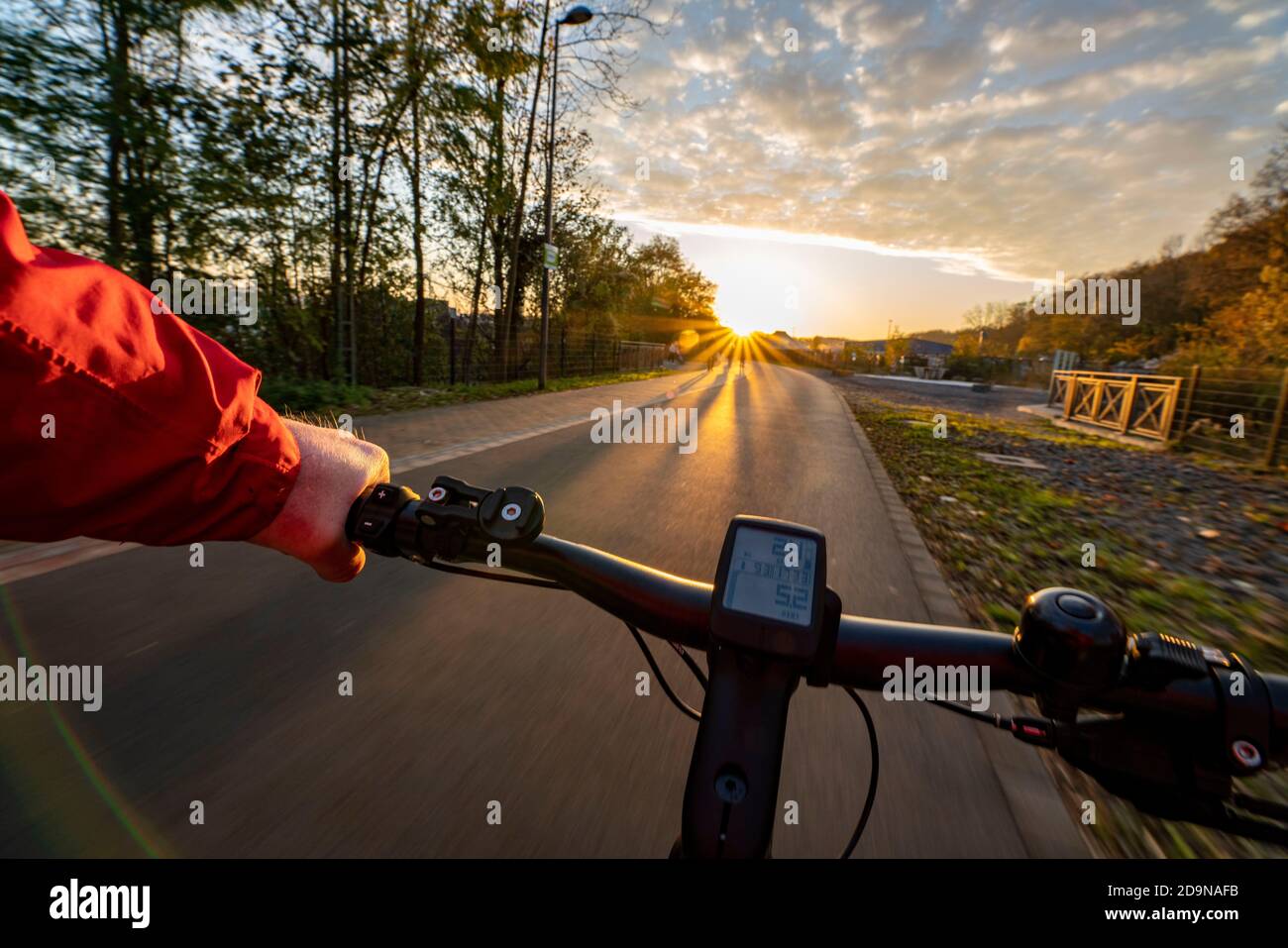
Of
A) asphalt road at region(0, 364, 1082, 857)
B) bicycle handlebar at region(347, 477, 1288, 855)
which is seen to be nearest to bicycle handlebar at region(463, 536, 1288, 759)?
bicycle handlebar at region(347, 477, 1288, 855)

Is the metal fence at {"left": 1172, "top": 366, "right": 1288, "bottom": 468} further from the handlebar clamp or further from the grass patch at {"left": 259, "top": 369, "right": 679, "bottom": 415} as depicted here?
the grass patch at {"left": 259, "top": 369, "right": 679, "bottom": 415}

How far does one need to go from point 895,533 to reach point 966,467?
13.9ft

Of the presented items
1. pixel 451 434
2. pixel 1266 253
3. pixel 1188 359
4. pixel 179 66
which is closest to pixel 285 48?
pixel 179 66

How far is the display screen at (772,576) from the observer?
76cm

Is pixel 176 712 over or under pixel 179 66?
under

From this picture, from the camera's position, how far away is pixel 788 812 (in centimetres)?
165

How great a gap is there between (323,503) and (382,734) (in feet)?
3.83

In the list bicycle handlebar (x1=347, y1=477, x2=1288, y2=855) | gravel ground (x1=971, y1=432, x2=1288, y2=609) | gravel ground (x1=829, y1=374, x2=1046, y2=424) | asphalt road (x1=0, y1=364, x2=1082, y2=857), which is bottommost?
asphalt road (x1=0, y1=364, x2=1082, y2=857)

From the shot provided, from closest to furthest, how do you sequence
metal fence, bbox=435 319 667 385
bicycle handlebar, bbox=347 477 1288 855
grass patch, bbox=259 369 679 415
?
bicycle handlebar, bbox=347 477 1288 855
grass patch, bbox=259 369 679 415
metal fence, bbox=435 319 667 385

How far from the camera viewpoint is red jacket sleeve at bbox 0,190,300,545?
27.0 inches

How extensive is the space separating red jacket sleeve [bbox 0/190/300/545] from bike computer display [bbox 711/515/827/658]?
77 cm

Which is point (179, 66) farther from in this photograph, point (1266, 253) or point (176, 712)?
point (1266, 253)

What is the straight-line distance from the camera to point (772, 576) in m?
0.79

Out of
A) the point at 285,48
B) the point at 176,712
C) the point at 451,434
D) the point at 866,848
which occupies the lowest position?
the point at 866,848
